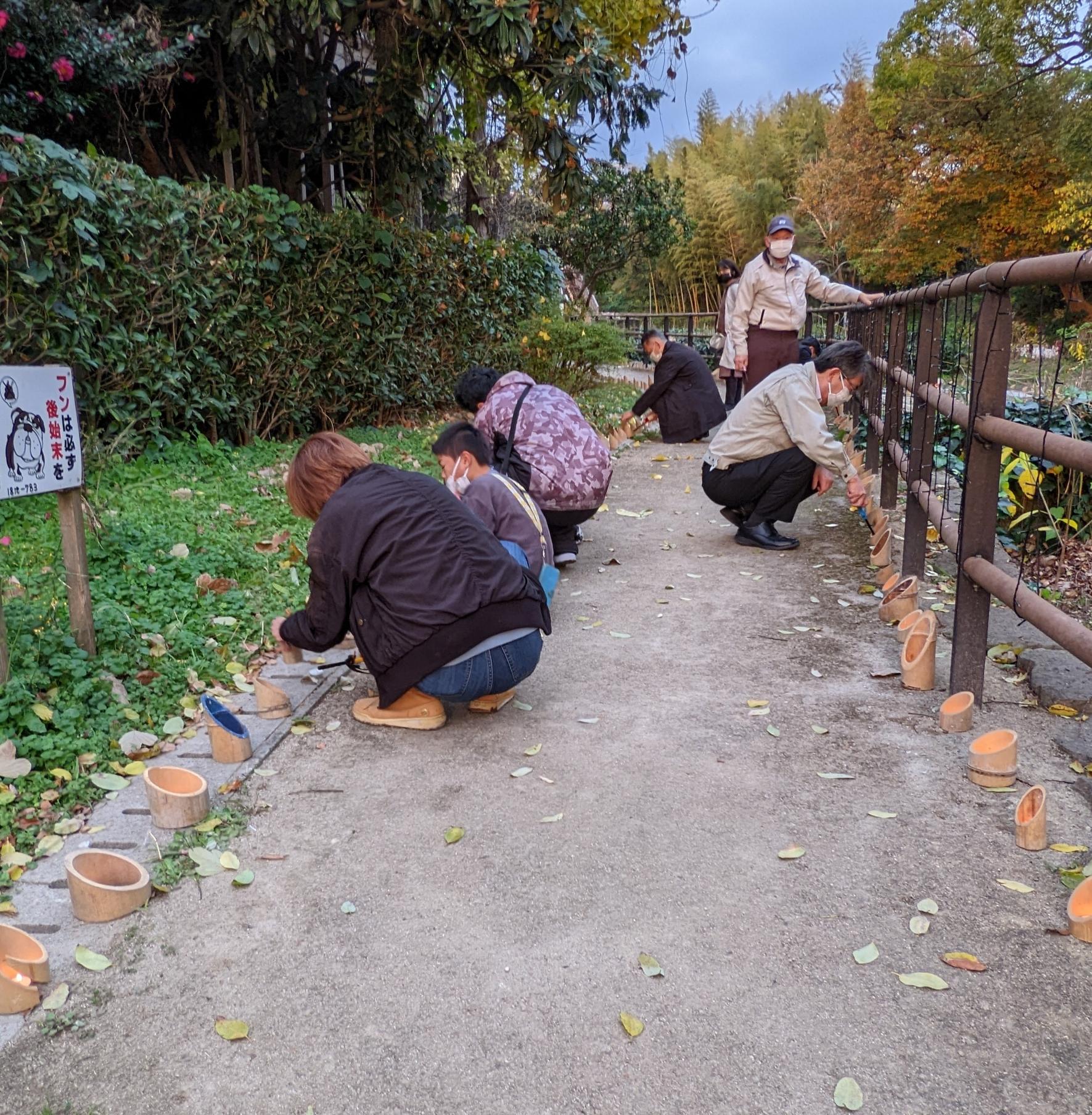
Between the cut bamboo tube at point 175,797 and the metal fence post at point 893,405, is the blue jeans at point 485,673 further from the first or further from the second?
the metal fence post at point 893,405

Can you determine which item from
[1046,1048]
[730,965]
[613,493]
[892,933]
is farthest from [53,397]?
[613,493]

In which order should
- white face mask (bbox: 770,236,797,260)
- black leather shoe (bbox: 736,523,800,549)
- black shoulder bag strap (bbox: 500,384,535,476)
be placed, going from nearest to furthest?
1. black shoulder bag strap (bbox: 500,384,535,476)
2. black leather shoe (bbox: 736,523,800,549)
3. white face mask (bbox: 770,236,797,260)

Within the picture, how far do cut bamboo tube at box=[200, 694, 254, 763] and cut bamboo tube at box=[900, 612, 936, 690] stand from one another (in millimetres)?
2227

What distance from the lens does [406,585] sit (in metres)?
3.01

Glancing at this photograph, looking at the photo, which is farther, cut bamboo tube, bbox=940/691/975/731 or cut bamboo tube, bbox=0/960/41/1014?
cut bamboo tube, bbox=940/691/975/731

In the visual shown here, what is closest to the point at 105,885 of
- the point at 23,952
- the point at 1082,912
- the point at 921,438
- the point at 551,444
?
the point at 23,952

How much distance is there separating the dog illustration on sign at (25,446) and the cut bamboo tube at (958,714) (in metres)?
2.90

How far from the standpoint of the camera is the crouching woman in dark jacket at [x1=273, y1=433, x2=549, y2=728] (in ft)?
9.87

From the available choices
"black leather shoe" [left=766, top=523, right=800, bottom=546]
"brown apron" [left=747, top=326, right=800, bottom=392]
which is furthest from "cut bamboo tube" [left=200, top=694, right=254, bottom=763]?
"brown apron" [left=747, top=326, right=800, bottom=392]

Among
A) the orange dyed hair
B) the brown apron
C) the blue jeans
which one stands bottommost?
the blue jeans

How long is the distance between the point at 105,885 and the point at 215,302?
5.36 meters

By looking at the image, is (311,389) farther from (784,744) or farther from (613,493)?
(784,744)

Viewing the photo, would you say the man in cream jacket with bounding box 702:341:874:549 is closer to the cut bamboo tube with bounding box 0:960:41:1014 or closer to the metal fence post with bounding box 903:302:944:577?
the metal fence post with bounding box 903:302:944:577

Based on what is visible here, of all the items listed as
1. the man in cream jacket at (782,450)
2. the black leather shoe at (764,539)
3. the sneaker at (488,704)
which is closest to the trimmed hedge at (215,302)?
the sneaker at (488,704)
